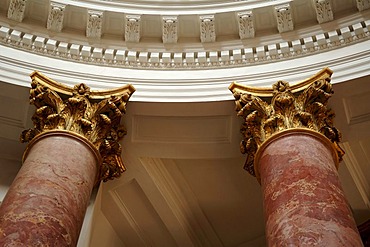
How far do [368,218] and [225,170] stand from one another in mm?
2608

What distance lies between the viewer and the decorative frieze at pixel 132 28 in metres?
7.43

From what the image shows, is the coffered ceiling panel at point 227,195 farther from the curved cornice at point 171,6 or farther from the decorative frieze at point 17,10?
the decorative frieze at point 17,10

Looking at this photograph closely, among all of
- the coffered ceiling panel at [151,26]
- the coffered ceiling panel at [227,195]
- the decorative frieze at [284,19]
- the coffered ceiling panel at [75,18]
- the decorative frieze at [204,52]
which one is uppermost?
the coffered ceiling panel at [75,18]

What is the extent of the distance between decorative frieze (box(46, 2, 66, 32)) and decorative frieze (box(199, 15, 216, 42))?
1.94 meters

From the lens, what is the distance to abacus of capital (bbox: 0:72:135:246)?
4.52 metres

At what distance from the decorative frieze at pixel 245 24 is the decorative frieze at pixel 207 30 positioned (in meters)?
0.37

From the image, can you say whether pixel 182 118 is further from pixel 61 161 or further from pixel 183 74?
pixel 61 161

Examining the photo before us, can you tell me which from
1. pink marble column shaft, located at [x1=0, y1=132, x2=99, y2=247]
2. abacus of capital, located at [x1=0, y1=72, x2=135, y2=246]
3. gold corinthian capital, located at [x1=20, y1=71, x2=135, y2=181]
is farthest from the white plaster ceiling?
pink marble column shaft, located at [x1=0, y1=132, x2=99, y2=247]

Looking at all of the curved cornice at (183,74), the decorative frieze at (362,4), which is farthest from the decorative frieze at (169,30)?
the decorative frieze at (362,4)

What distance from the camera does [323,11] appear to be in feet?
23.6

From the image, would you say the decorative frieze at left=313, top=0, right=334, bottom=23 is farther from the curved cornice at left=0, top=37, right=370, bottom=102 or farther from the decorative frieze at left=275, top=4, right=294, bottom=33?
the curved cornice at left=0, top=37, right=370, bottom=102

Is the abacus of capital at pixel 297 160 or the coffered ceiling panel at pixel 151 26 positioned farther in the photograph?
the coffered ceiling panel at pixel 151 26

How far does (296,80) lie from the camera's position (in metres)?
6.78

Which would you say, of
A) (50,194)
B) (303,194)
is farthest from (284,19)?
(50,194)
